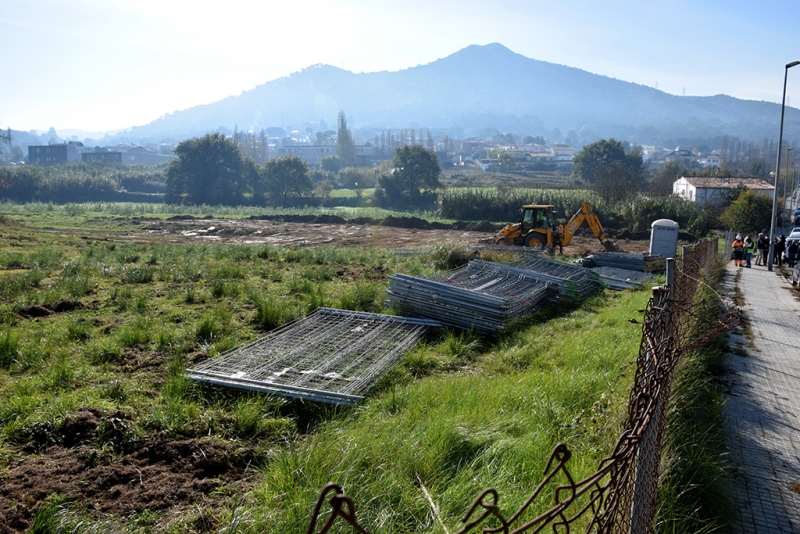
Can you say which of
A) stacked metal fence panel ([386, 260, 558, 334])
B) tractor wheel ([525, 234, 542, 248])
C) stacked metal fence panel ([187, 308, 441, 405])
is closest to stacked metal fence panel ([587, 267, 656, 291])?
stacked metal fence panel ([386, 260, 558, 334])

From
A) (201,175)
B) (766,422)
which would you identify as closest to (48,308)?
(766,422)

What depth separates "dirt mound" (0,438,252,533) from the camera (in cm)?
464

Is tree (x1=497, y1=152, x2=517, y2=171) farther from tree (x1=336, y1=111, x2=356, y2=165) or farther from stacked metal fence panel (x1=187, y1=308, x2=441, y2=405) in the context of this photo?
stacked metal fence panel (x1=187, y1=308, x2=441, y2=405)

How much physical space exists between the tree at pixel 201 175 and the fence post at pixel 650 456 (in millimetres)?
69219

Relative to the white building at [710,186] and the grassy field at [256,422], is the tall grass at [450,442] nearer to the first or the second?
the grassy field at [256,422]

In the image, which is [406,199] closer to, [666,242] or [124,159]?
[666,242]

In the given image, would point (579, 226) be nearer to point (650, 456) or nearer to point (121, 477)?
point (121, 477)

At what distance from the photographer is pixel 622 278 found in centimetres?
1738

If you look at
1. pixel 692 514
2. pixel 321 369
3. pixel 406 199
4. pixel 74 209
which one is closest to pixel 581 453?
pixel 692 514

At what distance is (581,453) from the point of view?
5.02 meters

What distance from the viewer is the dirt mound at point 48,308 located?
11.1m

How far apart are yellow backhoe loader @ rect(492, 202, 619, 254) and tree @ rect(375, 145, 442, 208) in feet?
117

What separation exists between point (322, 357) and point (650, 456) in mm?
5838

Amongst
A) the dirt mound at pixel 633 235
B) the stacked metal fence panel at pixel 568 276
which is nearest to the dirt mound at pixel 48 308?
the stacked metal fence panel at pixel 568 276
